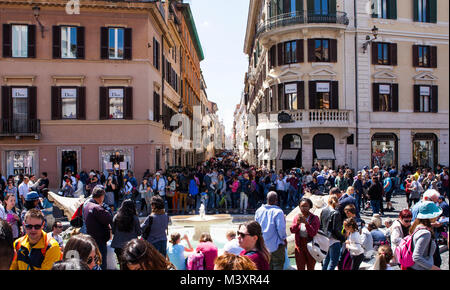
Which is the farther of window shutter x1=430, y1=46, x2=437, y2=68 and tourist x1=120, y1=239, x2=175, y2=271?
window shutter x1=430, y1=46, x2=437, y2=68

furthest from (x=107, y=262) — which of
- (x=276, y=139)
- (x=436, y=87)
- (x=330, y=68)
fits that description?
(x=436, y=87)

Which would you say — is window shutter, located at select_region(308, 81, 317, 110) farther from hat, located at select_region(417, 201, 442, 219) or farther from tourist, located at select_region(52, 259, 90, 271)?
tourist, located at select_region(52, 259, 90, 271)

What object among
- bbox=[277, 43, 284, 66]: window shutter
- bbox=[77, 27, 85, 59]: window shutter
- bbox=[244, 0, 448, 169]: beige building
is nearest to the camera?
bbox=[77, 27, 85, 59]: window shutter

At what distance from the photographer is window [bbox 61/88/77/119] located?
866 inches

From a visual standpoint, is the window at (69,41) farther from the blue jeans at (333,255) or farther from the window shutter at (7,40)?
the blue jeans at (333,255)

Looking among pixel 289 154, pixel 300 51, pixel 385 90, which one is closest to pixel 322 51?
pixel 300 51

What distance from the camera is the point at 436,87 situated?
989 inches

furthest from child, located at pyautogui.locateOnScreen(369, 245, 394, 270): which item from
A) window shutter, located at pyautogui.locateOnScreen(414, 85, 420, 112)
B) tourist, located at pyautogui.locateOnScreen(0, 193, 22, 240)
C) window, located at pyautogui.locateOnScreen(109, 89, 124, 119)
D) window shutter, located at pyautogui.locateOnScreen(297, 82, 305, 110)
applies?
window shutter, located at pyautogui.locateOnScreen(414, 85, 420, 112)

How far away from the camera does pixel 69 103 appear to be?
72.5 ft

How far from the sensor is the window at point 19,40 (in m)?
21.6

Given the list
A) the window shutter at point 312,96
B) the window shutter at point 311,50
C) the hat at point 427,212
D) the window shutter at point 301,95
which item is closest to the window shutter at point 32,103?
the window shutter at point 301,95

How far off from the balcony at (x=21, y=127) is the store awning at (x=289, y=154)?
15.7m

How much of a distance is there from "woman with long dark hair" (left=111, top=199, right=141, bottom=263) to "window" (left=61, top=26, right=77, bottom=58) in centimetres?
1870

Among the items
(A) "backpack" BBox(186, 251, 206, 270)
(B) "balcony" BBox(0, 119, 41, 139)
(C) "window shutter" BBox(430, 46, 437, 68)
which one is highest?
(C) "window shutter" BBox(430, 46, 437, 68)
